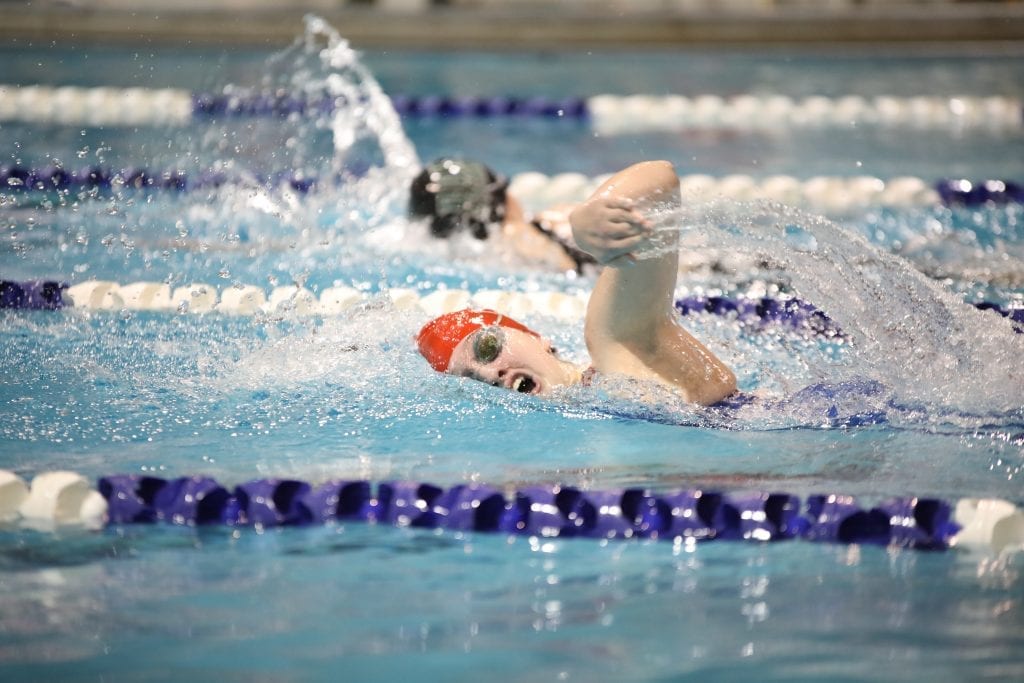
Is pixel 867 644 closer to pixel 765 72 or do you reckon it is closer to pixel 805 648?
pixel 805 648

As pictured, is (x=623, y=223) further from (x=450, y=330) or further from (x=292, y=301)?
(x=292, y=301)

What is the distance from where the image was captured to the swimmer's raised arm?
2.34 meters

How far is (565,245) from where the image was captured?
159 inches

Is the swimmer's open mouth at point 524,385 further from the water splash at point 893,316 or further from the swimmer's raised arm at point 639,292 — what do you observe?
the water splash at point 893,316

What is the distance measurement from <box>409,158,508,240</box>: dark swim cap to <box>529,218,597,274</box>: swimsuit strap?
124 millimetres

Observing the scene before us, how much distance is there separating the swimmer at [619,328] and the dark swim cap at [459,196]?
51.8 inches

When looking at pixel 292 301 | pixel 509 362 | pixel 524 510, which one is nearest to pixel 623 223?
pixel 509 362

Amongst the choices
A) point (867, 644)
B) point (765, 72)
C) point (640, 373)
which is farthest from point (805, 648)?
point (765, 72)

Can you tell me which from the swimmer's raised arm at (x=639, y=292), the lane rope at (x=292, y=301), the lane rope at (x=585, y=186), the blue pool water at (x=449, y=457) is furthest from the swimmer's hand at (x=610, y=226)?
the lane rope at (x=585, y=186)

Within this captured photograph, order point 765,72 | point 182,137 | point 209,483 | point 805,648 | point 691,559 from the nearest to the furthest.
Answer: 1. point 805,648
2. point 691,559
3. point 209,483
4. point 182,137
5. point 765,72

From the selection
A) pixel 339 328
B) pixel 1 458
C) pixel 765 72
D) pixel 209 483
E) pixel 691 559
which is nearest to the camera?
pixel 691 559

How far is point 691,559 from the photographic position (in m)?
2.10

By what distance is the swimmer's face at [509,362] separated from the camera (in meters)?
2.58

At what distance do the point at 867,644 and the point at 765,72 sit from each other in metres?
6.53
